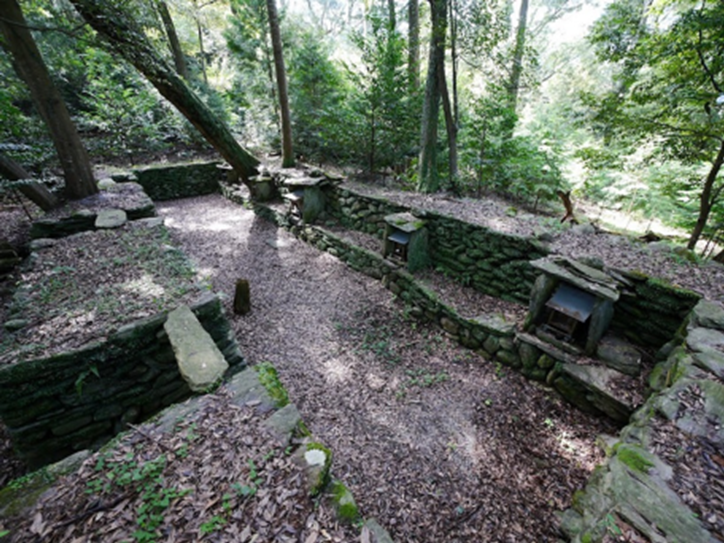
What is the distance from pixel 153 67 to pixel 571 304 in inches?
331

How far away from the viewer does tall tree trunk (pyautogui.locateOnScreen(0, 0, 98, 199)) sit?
4.69 meters

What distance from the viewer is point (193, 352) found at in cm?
258

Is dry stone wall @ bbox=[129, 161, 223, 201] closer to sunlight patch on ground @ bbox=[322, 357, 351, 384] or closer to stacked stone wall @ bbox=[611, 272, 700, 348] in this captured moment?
sunlight patch on ground @ bbox=[322, 357, 351, 384]

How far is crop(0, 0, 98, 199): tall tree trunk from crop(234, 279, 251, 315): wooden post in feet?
14.1

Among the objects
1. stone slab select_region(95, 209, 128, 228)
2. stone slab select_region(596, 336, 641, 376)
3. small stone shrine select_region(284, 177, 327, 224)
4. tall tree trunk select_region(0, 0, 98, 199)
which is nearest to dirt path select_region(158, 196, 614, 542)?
stone slab select_region(596, 336, 641, 376)

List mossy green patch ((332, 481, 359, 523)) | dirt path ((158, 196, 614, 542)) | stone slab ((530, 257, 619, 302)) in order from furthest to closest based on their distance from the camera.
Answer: stone slab ((530, 257, 619, 302)) → dirt path ((158, 196, 614, 542)) → mossy green patch ((332, 481, 359, 523))

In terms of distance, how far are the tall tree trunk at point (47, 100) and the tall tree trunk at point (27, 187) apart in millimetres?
468

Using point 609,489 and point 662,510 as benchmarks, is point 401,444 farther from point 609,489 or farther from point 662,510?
point 662,510

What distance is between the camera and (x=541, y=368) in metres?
3.77

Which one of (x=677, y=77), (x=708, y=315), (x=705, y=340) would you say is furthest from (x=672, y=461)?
(x=677, y=77)

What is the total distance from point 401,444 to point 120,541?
95.6 inches

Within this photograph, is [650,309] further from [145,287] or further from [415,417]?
[145,287]

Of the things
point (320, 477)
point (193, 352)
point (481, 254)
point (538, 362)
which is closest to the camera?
point (320, 477)

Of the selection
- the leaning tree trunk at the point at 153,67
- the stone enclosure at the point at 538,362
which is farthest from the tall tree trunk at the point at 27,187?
the leaning tree trunk at the point at 153,67
